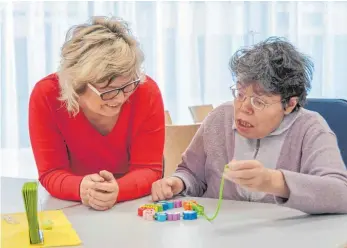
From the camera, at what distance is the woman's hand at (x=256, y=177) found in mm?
1372

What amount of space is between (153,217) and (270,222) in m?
0.29

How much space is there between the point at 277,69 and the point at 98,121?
23.2 inches

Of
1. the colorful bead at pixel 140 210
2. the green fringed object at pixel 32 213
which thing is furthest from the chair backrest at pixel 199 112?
the green fringed object at pixel 32 213

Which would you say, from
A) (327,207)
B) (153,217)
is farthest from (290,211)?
(153,217)

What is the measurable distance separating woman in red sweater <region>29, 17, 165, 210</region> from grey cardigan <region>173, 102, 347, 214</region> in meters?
0.13

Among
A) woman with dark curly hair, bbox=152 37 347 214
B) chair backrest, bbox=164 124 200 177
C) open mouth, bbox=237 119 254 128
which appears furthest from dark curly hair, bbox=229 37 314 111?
chair backrest, bbox=164 124 200 177

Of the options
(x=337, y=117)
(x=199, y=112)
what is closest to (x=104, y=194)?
(x=337, y=117)

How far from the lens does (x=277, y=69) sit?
1637 millimetres

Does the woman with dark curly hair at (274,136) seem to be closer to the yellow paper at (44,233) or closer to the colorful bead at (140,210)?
the colorful bead at (140,210)

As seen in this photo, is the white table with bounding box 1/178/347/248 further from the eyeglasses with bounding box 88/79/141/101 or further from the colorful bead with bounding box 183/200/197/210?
the eyeglasses with bounding box 88/79/141/101

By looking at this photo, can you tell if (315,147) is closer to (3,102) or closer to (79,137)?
(79,137)

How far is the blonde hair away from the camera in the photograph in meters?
1.66

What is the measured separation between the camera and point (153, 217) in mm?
1451

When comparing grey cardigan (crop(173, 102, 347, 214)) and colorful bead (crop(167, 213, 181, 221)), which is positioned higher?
grey cardigan (crop(173, 102, 347, 214))
